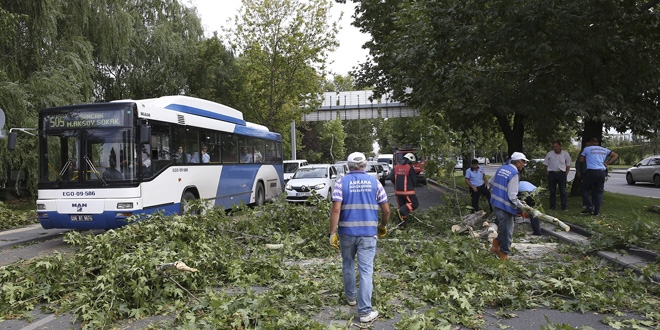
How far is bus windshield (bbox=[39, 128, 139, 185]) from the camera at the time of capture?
9422 mm

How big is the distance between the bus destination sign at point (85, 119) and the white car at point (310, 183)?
24.0ft

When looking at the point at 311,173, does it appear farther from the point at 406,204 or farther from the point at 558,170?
the point at 558,170

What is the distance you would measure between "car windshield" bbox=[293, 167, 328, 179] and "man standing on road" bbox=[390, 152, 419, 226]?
7.47 m

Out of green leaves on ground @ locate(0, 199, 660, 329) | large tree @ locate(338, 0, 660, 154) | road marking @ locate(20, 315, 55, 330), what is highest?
large tree @ locate(338, 0, 660, 154)

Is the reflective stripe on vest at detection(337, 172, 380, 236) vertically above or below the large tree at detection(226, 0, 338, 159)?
below

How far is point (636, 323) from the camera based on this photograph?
4.51 m

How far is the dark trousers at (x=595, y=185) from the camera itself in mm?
10445

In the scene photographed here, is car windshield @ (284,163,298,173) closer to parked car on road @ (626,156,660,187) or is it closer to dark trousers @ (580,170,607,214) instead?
dark trousers @ (580,170,607,214)

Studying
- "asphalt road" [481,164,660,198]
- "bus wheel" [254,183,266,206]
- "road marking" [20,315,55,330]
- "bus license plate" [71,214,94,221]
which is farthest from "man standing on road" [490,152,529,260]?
"bus wheel" [254,183,266,206]

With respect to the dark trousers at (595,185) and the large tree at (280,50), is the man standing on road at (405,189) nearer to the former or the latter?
the dark trousers at (595,185)

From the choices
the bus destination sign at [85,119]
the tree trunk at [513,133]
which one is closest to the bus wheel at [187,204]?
the bus destination sign at [85,119]

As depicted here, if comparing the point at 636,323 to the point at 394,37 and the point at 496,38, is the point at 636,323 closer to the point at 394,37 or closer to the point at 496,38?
the point at 496,38

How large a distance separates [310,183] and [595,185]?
9.21 meters

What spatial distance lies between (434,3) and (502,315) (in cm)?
1072
